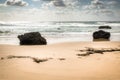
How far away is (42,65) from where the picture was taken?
507 centimetres

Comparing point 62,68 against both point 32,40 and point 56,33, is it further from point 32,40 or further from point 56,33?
point 56,33

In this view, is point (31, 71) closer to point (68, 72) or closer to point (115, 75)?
point (68, 72)

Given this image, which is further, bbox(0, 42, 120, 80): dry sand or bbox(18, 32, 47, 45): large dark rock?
bbox(18, 32, 47, 45): large dark rock

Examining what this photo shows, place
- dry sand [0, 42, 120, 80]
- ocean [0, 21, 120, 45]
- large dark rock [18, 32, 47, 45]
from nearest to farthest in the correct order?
dry sand [0, 42, 120, 80]
large dark rock [18, 32, 47, 45]
ocean [0, 21, 120, 45]

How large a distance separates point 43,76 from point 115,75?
3.49 feet

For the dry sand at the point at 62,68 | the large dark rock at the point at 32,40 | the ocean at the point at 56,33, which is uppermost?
the dry sand at the point at 62,68

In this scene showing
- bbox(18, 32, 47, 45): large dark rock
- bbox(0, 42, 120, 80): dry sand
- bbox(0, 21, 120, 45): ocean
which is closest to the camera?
bbox(0, 42, 120, 80): dry sand

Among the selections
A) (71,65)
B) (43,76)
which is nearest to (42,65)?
(71,65)

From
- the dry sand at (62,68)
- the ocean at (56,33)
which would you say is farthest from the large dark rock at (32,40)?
the dry sand at (62,68)

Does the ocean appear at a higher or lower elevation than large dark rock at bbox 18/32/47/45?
lower

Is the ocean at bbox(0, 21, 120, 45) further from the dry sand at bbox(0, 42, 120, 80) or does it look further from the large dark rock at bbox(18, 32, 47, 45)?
the dry sand at bbox(0, 42, 120, 80)

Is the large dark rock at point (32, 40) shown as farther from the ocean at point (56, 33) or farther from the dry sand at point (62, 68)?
the dry sand at point (62, 68)

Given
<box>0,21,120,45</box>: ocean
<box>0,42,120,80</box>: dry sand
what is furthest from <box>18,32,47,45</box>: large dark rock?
<box>0,42,120,80</box>: dry sand

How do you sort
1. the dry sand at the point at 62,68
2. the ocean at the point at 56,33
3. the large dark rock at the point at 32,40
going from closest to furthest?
1. the dry sand at the point at 62,68
2. the large dark rock at the point at 32,40
3. the ocean at the point at 56,33
